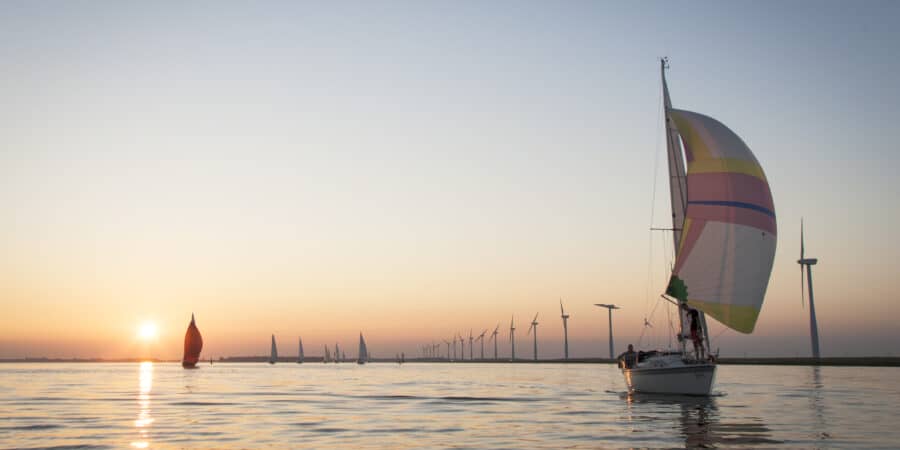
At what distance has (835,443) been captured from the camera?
27.4 m

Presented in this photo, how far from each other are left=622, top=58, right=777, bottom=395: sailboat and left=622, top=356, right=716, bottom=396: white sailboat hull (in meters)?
0.06

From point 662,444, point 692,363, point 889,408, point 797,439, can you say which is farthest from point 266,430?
point 889,408

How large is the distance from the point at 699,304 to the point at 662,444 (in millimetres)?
21542

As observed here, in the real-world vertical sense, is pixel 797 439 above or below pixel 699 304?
below

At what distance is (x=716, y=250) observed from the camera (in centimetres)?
4778

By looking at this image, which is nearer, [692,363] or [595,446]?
[595,446]

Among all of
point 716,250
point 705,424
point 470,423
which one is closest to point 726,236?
point 716,250

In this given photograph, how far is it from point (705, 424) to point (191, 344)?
170178 millimetres

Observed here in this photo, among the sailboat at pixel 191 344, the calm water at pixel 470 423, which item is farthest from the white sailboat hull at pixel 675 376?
the sailboat at pixel 191 344

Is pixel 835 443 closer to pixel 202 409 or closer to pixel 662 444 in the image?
pixel 662 444

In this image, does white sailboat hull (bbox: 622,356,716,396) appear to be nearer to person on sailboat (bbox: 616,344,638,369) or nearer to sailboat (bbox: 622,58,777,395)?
sailboat (bbox: 622,58,777,395)

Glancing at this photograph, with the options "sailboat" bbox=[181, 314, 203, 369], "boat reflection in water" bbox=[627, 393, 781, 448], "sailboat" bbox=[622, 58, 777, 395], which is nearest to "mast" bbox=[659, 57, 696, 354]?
"sailboat" bbox=[622, 58, 777, 395]

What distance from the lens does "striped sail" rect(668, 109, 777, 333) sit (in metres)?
47.4

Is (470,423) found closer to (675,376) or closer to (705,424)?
(705,424)
